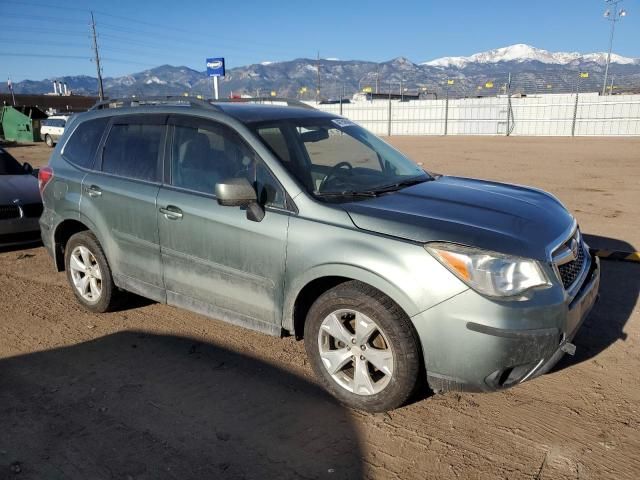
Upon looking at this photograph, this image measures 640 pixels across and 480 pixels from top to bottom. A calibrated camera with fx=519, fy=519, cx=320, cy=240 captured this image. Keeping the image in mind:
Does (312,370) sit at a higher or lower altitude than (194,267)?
lower

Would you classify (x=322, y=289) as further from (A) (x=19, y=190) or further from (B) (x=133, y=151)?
(A) (x=19, y=190)

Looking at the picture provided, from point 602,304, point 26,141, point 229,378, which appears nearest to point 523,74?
point 26,141

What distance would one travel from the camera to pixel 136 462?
8.85 feet

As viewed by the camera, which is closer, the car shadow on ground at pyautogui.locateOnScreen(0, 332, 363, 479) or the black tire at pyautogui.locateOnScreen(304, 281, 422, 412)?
the car shadow on ground at pyautogui.locateOnScreen(0, 332, 363, 479)

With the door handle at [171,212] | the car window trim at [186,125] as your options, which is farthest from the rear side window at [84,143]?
the door handle at [171,212]

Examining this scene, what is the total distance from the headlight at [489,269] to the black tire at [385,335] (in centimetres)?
40

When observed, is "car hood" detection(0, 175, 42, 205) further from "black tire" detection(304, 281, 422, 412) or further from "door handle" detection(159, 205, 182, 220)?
"black tire" detection(304, 281, 422, 412)

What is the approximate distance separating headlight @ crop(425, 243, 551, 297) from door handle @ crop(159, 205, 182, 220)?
192 centimetres

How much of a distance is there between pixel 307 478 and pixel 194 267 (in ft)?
5.86

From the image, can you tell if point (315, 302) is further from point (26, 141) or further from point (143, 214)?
point (26, 141)

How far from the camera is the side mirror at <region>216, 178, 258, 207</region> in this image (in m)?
3.24

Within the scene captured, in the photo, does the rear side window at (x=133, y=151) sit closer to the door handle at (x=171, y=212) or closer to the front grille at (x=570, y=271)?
the door handle at (x=171, y=212)

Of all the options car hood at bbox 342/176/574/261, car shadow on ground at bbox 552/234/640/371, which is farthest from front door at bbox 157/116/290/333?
car shadow on ground at bbox 552/234/640/371

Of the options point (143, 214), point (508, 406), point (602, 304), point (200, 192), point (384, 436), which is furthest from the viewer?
point (602, 304)
